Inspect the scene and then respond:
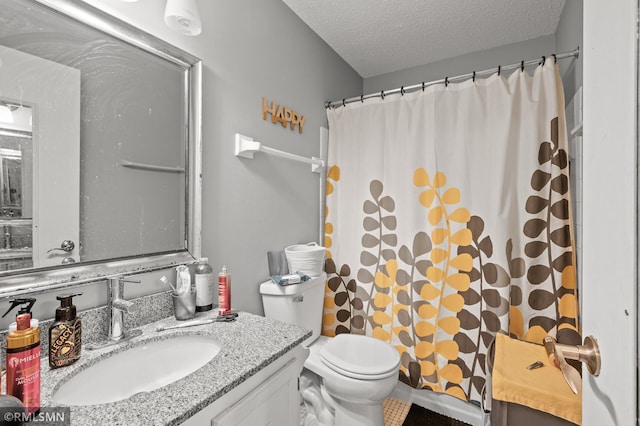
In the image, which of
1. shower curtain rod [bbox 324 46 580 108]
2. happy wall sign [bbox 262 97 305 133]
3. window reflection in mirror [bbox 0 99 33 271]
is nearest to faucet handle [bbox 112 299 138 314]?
window reflection in mirror [bbox 0 99 33 271]

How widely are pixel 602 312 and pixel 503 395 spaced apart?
2.64ft

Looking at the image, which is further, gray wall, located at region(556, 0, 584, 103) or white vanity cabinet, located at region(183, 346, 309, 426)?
gray wall, located at region(556, 0, 584, 103)

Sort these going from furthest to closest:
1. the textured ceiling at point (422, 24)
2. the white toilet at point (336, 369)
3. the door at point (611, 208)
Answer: the textured ceiling at point (422, 24), the white toilet at point (336, 369), the door at point (611, 208)

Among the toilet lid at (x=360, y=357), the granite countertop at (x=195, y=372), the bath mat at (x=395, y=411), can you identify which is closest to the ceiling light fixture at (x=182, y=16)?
the granite countertop at (x=195, y=372)

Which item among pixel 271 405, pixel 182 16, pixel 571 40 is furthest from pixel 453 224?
pixel 182 16

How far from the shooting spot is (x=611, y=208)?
0.47 meters

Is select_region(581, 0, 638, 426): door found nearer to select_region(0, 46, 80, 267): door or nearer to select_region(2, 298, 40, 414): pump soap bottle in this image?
select_region(2, 298, 40, 414): pump soap bottle

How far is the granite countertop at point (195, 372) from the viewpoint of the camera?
60 centimetres

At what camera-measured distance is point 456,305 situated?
174cm

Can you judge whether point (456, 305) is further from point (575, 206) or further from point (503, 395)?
point (575, 206)

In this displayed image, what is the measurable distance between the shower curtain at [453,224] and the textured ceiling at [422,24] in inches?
17.2

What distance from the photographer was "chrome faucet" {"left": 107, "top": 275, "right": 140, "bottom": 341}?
0.93 m

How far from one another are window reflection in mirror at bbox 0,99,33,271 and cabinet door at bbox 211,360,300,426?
0.69m

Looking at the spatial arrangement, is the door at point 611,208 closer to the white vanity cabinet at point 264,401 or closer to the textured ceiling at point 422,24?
the white vanity cabinet at point 264,401
